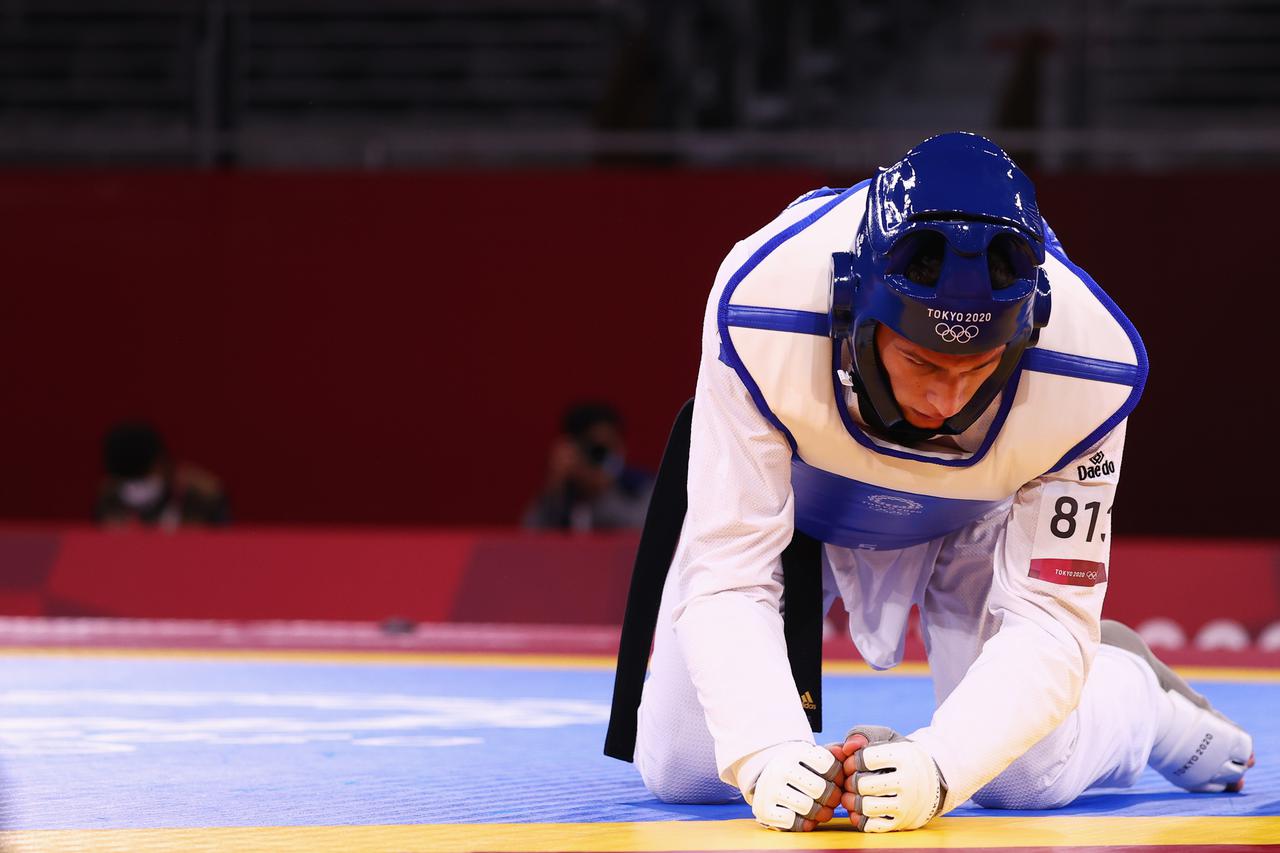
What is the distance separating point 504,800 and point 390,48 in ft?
29.7

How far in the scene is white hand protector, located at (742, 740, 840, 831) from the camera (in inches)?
96.6

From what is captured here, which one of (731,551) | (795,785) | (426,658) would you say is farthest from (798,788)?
(426,658)

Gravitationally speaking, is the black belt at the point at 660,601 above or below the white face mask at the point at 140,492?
above

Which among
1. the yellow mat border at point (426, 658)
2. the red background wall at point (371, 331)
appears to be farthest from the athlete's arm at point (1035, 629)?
the red background wall at point (371, 331)

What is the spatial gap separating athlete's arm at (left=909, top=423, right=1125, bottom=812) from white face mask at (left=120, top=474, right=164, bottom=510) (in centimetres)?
537

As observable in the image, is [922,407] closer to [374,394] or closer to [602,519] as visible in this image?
[602,519]

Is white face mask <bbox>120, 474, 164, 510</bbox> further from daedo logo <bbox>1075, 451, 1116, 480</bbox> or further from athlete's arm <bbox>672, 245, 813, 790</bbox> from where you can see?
daedo logo <bbox>1075, 451, 1116, 480</bbox>

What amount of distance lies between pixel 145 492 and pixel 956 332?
18.8ft

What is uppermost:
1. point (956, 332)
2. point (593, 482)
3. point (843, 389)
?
point (956, 332)

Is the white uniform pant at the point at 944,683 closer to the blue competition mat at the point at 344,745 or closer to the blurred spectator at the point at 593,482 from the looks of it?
the blue competition mat at the point at 344,745

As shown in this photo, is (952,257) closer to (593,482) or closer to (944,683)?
(944,683)

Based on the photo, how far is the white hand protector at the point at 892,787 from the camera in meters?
2.46

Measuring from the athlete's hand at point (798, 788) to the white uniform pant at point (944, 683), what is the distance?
467mm

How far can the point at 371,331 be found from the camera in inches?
342
